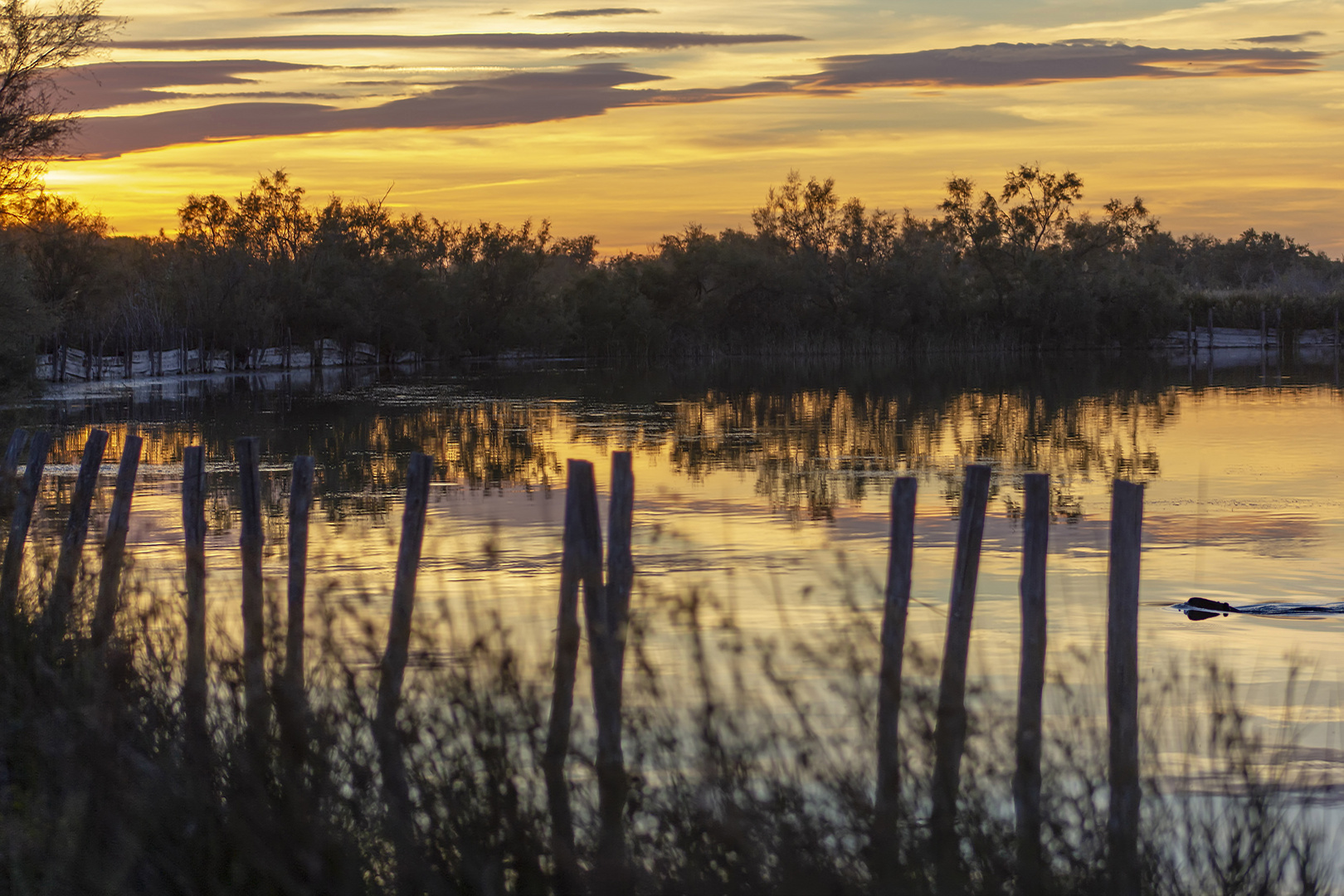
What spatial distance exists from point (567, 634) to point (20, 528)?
6249 mm

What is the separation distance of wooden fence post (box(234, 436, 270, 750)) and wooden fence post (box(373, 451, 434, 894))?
484 mm

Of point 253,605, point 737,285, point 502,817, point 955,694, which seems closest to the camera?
point 502,817

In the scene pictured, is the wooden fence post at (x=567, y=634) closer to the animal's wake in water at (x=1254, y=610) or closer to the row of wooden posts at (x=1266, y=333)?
the animal's wake in water at (x=1254, y=610)

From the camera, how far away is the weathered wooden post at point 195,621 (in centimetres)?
620

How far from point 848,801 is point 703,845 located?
52 centimetres

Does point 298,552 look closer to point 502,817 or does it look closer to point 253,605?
point 253,605

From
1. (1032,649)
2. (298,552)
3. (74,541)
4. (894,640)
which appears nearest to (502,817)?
(894,640)

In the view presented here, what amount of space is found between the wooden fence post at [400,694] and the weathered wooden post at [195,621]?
73 cm

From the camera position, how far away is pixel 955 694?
615 cm

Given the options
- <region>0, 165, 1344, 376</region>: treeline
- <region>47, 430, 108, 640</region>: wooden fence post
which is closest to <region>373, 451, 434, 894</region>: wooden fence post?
<region>47, 430, 108, 640</region>: wooden fence post

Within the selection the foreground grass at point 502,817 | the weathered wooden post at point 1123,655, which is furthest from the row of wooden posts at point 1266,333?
the foreground grass at point 502,817

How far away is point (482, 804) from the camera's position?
5.43 m

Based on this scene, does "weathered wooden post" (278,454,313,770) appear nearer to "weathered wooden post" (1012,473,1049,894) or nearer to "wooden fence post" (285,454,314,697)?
"wooden fence post" (285,454,314,697)

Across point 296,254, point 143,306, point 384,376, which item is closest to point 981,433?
point 384,376
